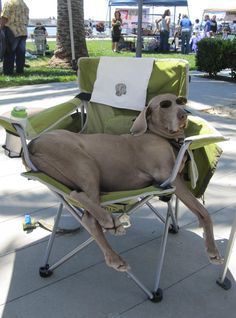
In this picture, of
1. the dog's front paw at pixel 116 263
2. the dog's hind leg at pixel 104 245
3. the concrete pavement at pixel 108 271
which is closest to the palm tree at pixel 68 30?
the concrete pavement at pixel 108 271

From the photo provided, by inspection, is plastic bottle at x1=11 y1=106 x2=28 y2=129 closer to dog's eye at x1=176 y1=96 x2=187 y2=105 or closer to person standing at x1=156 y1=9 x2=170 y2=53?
dog's eye at x1=176 y1=96 x2=187 y2=105

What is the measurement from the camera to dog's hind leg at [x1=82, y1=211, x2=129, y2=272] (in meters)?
2.24

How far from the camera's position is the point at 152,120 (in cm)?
277

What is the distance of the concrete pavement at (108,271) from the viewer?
Result: 239 cm

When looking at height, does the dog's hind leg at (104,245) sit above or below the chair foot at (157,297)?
above

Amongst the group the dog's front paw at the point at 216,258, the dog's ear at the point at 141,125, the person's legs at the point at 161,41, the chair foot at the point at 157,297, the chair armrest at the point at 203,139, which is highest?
the chair armrest at the point at 203,139

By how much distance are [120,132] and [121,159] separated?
620mm

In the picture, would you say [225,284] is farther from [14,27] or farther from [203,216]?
[14,27]

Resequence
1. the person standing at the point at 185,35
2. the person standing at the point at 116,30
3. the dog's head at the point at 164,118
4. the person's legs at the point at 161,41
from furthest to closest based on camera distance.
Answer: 1. the person's legs at the point at 161,41
2. the person standing at the point at 185,35
3. the person standing at the point at 116,30
4. the dog's head at the point at 164,118

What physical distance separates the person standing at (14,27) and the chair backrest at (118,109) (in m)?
6.39

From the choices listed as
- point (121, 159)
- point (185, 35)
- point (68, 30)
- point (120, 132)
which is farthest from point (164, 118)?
point (185, 35)

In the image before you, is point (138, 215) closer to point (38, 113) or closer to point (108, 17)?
point (38, 113)

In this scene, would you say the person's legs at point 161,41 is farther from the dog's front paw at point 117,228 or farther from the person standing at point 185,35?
the dog's front paw at point 117,228

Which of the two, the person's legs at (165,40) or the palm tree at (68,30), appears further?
the person's legs at (165,40)
